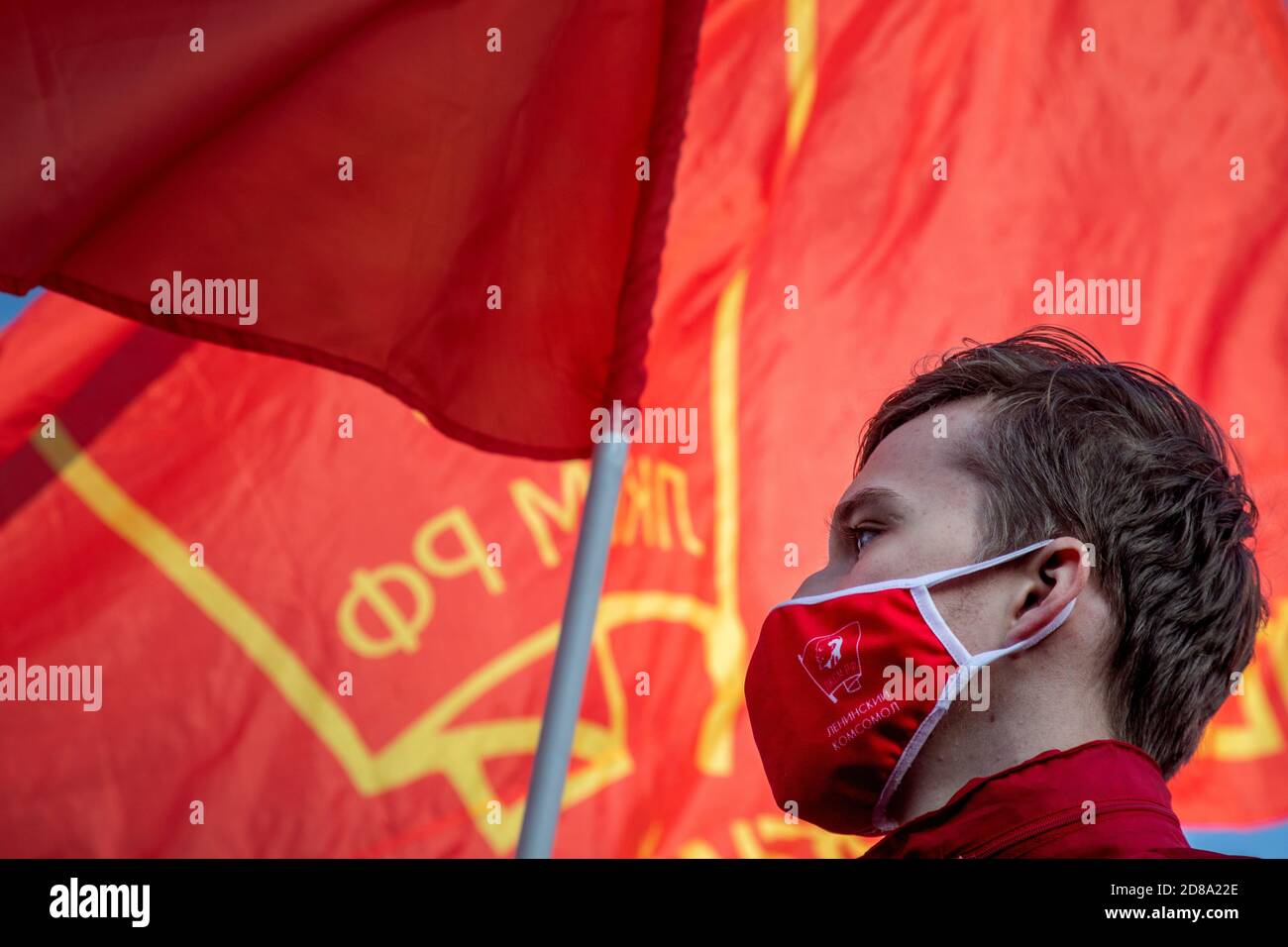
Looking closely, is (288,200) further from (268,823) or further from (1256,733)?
(1256,733)

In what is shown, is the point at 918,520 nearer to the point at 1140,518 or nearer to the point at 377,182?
the point at 1140,518

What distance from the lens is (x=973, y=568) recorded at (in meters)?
1.98

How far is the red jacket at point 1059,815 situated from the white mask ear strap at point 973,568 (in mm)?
299

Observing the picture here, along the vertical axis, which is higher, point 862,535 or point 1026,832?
point 862,535

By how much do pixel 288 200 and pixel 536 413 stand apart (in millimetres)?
681

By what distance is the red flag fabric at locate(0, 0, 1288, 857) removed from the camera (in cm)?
384

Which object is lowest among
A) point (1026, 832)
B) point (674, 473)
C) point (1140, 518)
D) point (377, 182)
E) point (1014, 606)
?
point (1026, 832)

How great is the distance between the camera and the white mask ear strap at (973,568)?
1939 mm

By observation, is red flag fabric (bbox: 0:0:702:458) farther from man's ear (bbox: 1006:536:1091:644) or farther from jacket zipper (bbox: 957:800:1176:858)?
jacket zipper (bbox: 957:800:1176:858)

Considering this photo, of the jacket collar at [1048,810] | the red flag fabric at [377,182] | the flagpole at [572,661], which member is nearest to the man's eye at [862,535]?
the jacket collar at [1048,810]

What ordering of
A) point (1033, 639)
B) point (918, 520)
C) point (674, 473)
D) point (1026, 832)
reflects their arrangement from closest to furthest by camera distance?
point (1026, 832), point (1033, 639), point (918, 520), point (674, 473)

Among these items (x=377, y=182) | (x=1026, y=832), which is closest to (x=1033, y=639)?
(x=1026, y=832)

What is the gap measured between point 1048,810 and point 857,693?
0.44m

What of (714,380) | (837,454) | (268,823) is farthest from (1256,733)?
(268,823)
